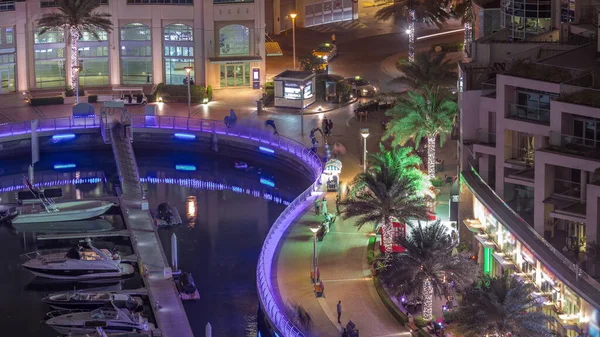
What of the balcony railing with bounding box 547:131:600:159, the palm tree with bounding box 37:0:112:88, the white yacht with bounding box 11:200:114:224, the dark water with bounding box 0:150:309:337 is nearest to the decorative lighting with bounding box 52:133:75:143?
the dark water with bounding box 0:150:309:337

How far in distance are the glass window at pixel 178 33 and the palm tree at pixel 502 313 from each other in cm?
6282

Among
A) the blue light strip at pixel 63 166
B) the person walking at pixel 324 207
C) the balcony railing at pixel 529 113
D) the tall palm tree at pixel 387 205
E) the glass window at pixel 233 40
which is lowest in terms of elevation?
the person walking at pixel 324 207

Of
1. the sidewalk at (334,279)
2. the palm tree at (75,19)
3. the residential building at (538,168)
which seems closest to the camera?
the residential building at (538,168)

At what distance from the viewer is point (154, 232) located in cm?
8988

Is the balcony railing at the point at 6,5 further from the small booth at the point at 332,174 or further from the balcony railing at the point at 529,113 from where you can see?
the balcony railing at the point at 529,113

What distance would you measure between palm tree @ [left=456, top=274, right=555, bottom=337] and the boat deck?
681 inches

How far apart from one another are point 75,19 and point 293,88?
59.9 feet

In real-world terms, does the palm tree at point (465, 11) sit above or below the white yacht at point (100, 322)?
above

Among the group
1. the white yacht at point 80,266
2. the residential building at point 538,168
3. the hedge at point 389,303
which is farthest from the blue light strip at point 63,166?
the hedge at point 389,303

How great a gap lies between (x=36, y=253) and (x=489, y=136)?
27292mm

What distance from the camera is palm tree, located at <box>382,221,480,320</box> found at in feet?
221

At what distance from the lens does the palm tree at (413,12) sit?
378 ft

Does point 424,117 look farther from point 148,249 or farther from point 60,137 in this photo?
point 60,137

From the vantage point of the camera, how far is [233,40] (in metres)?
121
